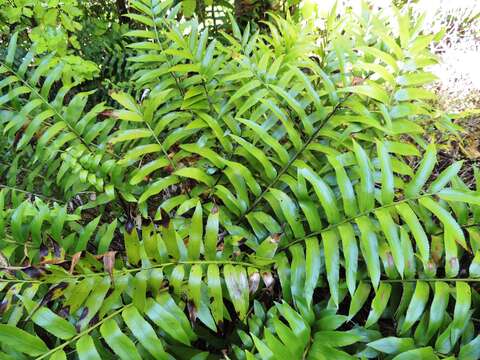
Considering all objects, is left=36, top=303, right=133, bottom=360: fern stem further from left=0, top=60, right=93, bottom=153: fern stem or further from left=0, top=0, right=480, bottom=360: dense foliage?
left=0, top=60, right=93, bottom=153: fern stem

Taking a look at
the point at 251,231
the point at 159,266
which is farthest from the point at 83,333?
the point at 251,231

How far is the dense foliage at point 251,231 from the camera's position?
48.3 inches

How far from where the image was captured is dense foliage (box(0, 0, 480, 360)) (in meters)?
1.23

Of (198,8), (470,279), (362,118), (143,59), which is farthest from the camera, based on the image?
(198,8)

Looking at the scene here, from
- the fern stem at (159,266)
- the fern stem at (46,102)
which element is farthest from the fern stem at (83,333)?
the fern stem at (46,102)

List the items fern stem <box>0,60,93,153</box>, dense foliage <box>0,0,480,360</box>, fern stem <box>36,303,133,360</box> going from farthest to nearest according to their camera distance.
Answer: fern stem <box>0,60,93,153</box>, dense foliage <box>0,0,480,360</box>, fern stem <box>36,303,133,360</box>

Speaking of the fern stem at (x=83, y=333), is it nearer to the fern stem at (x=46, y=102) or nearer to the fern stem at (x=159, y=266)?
the fern stem at (x=159, y=266)

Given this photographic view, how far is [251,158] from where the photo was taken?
174 centimetres

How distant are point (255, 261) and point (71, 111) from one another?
128cm

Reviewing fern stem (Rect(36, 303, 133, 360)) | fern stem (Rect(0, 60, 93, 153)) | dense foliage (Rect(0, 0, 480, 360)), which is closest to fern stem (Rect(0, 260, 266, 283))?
dense foliage (Rect(0, 0, 480, 360))

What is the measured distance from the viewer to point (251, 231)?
5.63 ft

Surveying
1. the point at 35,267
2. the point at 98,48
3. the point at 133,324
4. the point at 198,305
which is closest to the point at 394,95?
the point at 198,305

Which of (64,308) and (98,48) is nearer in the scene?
(64,308)

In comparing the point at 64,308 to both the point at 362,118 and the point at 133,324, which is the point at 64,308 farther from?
the point at 362,118
